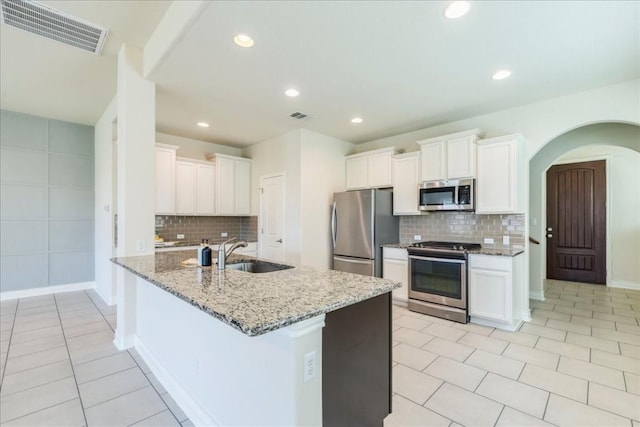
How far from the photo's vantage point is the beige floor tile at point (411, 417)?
1.83 m

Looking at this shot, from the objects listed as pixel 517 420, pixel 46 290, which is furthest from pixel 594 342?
pixel 46 290

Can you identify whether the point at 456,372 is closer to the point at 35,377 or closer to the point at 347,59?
the point at 347,59

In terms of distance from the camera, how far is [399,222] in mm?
4883

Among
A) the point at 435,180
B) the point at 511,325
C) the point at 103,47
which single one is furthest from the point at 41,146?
the point at 511,325

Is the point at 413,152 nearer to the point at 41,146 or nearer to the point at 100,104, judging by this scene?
the point at 100,104

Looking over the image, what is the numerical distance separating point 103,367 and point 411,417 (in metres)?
2.59

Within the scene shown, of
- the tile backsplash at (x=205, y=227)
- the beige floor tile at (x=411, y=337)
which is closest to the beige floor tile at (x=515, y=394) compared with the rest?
the beige floor tile at (x=411, y=337)

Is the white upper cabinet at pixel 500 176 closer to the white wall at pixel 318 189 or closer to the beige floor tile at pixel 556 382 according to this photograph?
the beige floor tile at pixel 556 382

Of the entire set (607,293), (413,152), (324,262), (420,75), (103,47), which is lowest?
(607,293)

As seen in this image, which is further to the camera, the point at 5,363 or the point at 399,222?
the point at 399,222

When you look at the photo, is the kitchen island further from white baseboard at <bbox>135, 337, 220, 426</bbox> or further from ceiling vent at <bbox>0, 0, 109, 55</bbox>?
ceiling vent at <bbox>0, 0, 109, 55</bbox>

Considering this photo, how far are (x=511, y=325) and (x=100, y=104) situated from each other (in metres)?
6.28

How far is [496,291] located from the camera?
3.37m

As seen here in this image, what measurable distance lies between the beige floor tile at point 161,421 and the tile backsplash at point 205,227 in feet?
11.7
